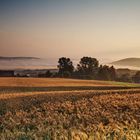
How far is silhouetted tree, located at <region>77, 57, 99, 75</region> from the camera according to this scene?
317 feet

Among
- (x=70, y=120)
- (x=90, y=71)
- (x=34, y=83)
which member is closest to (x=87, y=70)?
(x=90, y=71)

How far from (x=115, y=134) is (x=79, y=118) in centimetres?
680

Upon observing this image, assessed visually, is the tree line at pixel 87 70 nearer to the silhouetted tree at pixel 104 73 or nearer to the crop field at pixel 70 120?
the silhouetted tree at pixel 104 73

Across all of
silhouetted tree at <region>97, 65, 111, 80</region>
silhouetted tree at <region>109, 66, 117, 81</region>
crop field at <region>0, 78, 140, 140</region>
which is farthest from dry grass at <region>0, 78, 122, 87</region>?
silhouetted tree at <region>109, 66, 117, 81</region>

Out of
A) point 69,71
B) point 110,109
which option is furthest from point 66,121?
point 69,71

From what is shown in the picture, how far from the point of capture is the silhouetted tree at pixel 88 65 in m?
96.7

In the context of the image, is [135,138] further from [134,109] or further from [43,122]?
[134,109]

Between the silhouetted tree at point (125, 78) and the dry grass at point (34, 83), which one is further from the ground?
the silhouetted tree at point (125, 78)

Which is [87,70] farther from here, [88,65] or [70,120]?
[70,120]

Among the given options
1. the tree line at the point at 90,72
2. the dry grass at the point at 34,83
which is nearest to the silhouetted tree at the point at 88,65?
the tree line at the point at 90,72

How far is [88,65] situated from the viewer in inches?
Result: 3871

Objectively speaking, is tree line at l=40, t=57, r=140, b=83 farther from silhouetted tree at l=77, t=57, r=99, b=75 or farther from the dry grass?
the dry grass

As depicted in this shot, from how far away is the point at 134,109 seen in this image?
20500mm

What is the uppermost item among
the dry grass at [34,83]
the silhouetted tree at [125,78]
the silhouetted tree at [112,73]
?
the silhouetted tree at [112,73]
